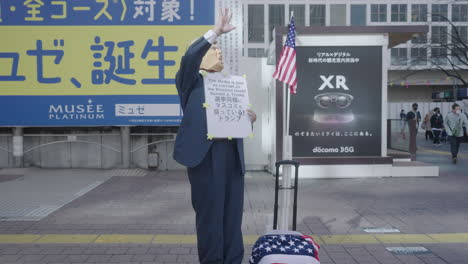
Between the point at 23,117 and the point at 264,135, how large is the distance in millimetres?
5718

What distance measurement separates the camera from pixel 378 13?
45156mm

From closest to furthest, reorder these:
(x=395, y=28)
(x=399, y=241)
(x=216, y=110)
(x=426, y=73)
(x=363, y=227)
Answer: (x=216, y=110)
(x=399, y=241)
(x=363, y=227)
(x=395, y=28)
(x=426, y=73)

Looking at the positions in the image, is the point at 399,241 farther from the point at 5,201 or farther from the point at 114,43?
the point at 114,43

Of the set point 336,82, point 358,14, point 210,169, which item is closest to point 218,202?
point 210,169

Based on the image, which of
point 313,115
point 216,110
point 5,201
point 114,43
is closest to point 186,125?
point 216,110

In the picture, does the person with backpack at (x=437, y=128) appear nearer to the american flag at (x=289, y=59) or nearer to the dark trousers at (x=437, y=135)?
the dark trousers at (x=437, y=135)

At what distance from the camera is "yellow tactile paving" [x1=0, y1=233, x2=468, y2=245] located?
4697 millimetres

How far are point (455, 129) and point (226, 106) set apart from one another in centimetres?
1101

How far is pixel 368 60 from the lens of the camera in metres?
9.42

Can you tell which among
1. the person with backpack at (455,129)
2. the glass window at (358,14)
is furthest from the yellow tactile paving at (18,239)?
the glass window at (358,14)

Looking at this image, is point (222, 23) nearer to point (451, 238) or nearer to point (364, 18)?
point (451, 238)

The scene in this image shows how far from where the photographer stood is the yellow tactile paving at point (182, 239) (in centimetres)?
470

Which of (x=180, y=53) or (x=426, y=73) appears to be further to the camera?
(x=426, y=73)

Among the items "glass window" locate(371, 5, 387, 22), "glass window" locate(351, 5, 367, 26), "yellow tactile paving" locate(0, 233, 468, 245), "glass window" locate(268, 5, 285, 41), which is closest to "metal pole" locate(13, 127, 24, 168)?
"yellow tactile paving" locate(0, 233, 468, 245)
